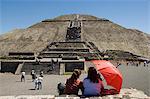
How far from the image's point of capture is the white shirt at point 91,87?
873cm

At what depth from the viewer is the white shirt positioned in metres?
8.73

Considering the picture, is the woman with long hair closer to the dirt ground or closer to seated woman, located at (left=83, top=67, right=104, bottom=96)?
seated woman, located at (left=83, top=67, right=104, bottom=96)

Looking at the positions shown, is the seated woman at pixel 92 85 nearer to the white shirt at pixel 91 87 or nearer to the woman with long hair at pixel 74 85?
the white shirt at pixel 91 87

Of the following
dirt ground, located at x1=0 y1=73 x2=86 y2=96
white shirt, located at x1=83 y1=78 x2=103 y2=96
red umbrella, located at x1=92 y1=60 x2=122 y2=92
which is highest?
red umbrella, located at x1=92 y1=60 x2=122 y2=92

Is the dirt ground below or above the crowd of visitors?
below

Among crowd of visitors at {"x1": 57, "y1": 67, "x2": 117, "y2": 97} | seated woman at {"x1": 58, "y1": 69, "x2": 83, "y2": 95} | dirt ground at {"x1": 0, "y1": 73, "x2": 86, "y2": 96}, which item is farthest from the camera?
dirt ground at {"x1": 0, "y1": 73, "x2": 86, "y2": 96}

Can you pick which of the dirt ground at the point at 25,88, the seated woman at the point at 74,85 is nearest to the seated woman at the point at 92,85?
the seated woman at the point at 74,85

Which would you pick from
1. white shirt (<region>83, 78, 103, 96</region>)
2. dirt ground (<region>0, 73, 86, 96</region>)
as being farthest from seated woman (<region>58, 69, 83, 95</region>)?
dirt ground (<region>0, 73, 86, 96</region>)

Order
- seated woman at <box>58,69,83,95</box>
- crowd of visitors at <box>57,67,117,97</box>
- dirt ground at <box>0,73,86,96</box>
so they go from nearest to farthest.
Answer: crowd of visitors at <box>57,67,117,97</box> → seated woman at <box>58,69,83,95</box> → dirt ground at <box>0,73,86,96</box>

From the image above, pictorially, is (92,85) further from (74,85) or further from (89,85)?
(74,85)

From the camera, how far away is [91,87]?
8750 millimetres

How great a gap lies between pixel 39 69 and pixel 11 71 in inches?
132

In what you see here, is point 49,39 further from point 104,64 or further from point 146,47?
point 104,64

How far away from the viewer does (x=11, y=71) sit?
32.3m
